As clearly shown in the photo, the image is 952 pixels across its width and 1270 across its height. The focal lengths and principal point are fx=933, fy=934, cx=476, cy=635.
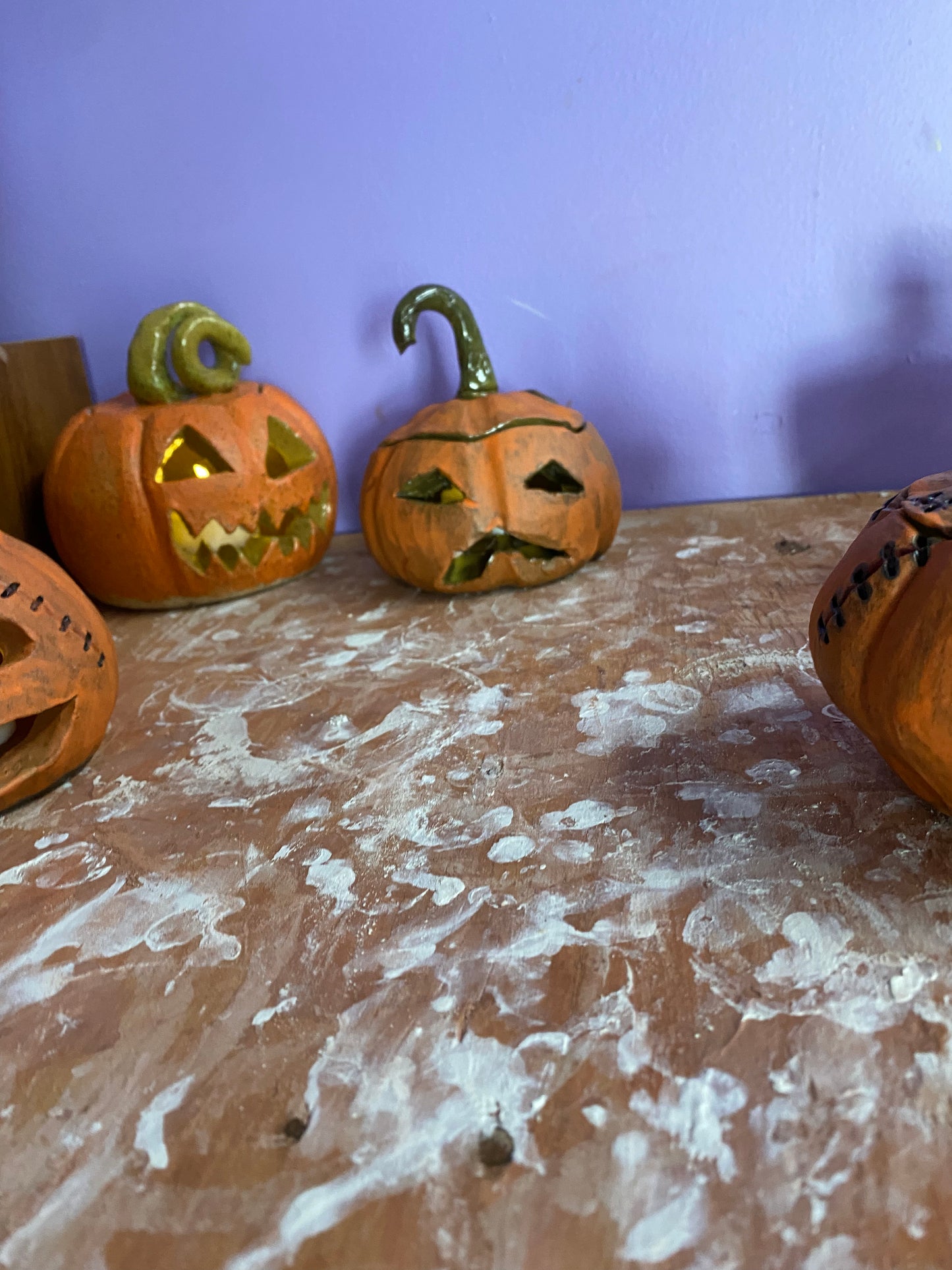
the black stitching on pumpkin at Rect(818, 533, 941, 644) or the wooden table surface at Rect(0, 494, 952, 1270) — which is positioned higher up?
the black stitching on pumpkin at Rect(818, 533, 941, 644)

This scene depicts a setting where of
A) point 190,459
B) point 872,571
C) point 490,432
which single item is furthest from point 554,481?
point 872,571

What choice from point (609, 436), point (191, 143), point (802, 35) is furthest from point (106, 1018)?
point (802, 35)

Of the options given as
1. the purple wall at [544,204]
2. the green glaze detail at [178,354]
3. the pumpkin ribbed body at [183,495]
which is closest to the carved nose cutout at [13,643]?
the pumpkin ribbed body at [183,495]

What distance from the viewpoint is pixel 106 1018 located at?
0.55 m

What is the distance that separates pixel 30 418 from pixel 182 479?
0.29 meters

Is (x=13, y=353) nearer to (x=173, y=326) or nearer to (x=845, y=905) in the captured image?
(x=173, y=326)

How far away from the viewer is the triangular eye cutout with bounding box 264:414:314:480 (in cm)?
133

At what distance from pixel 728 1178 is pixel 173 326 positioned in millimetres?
1243

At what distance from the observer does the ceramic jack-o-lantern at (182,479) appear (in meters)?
1.24

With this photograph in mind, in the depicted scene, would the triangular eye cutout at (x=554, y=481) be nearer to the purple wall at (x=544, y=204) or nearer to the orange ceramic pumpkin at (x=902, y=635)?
the purple wall at (x=544, y=204)

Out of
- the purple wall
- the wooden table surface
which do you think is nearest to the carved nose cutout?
the wooden table surface

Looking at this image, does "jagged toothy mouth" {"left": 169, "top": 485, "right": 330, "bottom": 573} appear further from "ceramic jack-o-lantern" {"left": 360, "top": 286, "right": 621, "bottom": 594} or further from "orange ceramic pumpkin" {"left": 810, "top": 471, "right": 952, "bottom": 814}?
"orange ceramic pumpkin" {"left": 810, "top": 471, "right": 952, "bottom": 814}

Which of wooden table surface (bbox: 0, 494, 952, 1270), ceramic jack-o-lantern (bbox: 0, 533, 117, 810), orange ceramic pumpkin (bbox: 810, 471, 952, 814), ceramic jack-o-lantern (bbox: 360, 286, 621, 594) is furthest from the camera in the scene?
ceramic jack-o-lantern (bbox: 360, 286, 621, 594)

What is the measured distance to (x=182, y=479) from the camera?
Answer: 4.20 ft
